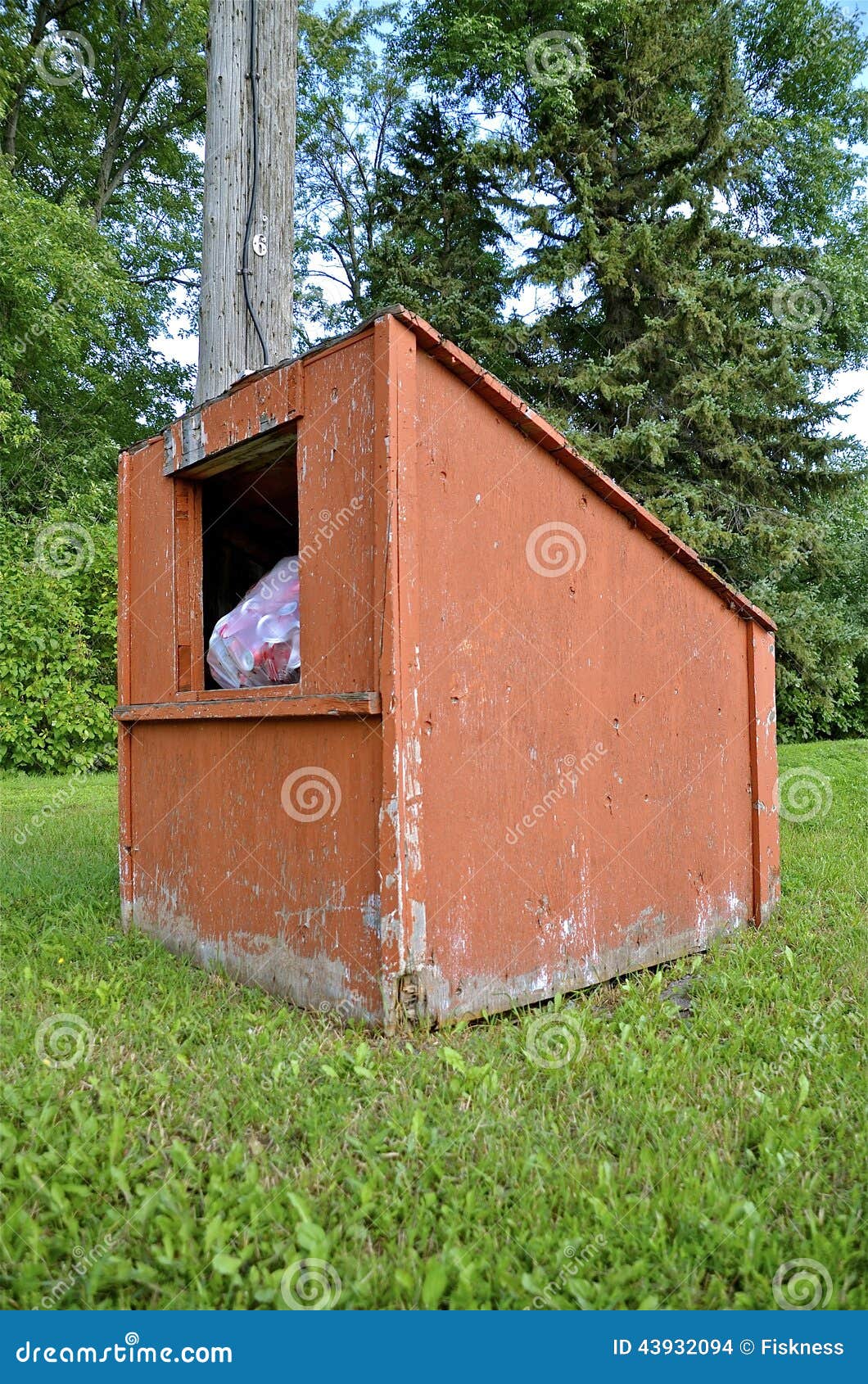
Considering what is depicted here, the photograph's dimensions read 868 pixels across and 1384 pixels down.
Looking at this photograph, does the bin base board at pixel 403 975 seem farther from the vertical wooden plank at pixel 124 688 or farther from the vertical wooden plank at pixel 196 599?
the vertical wooden plank at pixel 196 599

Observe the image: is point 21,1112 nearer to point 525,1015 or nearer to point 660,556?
point 525,1015

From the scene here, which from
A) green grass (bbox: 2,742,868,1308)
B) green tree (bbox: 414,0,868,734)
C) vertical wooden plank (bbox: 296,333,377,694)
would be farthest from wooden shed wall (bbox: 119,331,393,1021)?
green tree (bbox: 414,0,868,734)

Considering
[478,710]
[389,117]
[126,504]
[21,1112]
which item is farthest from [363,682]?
[389,117]

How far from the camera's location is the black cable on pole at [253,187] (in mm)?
5250

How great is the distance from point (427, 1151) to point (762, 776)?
326 cm

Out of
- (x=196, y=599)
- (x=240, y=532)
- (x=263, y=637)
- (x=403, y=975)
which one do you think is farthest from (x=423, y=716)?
(x=240, y=532)

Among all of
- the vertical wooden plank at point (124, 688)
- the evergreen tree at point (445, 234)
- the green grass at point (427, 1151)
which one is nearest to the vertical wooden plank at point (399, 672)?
the green grass at point (427, 1151)

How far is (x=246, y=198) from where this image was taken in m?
5.32

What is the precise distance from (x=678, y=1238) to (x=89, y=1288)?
1271mm

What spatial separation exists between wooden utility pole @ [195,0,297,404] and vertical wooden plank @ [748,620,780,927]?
3274 millimetres

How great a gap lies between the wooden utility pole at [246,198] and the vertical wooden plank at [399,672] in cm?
243

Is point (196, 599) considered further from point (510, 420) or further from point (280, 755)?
point (510, 420)

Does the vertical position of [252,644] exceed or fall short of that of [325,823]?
it exceeds it

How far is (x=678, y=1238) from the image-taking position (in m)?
2.06
